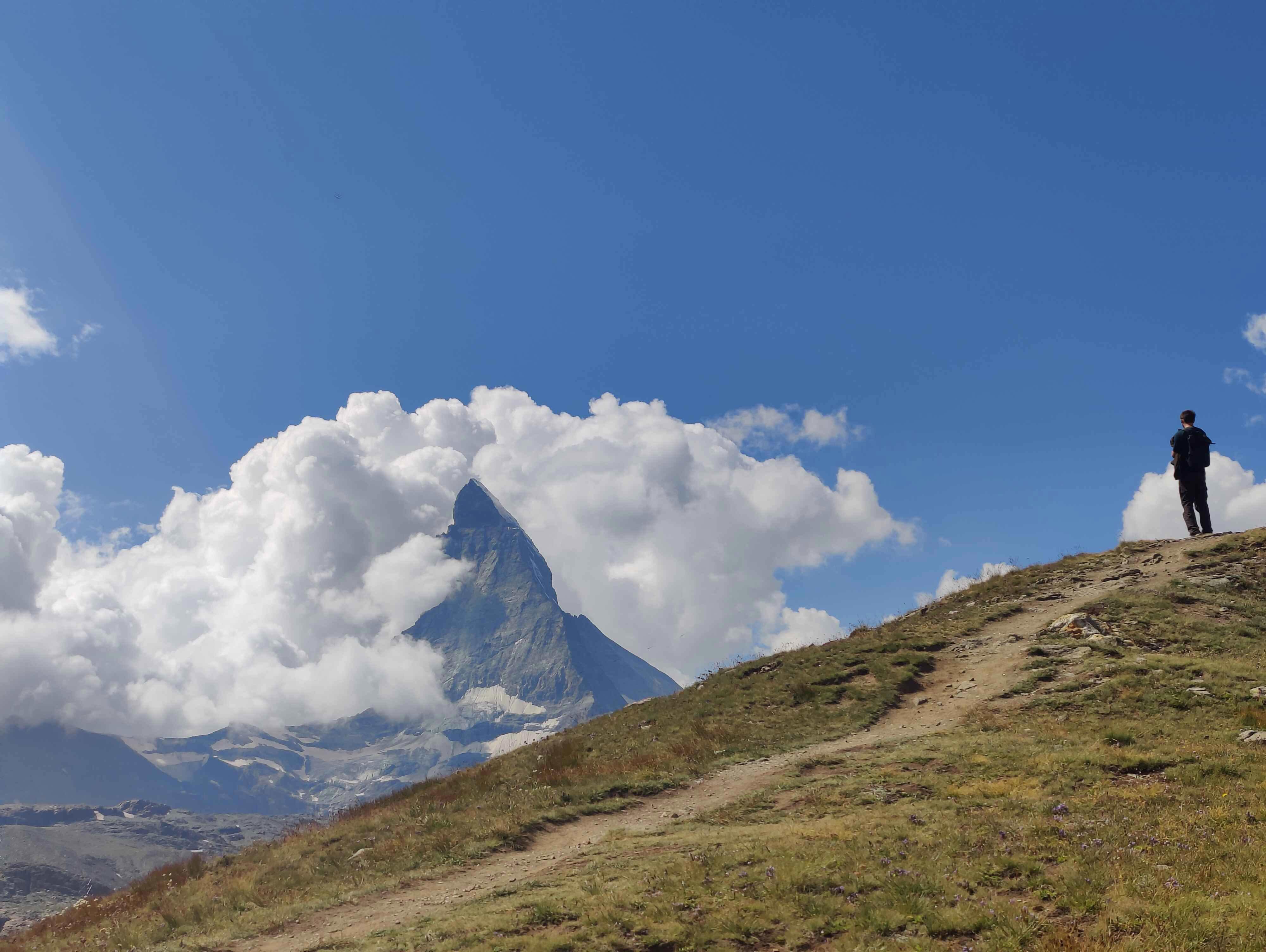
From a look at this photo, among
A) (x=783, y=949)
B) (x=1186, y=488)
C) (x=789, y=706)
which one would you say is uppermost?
(x=1186, y=488)

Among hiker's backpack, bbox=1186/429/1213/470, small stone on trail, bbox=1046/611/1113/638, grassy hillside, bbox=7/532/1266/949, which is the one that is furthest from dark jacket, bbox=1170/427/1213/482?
small stone on trail, bbox=1046/611/1113/638

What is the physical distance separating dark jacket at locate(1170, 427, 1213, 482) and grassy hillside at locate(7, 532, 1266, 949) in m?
4.11

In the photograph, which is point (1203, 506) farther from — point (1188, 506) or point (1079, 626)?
point (1079, 626)

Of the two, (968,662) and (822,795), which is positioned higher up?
(968,662)

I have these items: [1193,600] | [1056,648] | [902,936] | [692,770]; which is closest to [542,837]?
[692,770]

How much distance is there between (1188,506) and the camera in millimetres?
34594

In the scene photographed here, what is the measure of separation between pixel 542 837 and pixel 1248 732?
56.9ft

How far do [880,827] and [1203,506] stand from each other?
30057 mm

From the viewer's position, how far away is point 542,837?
773 inches

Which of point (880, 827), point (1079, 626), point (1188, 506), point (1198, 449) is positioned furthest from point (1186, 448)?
point (880, 827)

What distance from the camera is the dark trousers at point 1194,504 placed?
3338 cm

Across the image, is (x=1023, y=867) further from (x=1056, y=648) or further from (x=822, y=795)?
(x=1056, y=648)

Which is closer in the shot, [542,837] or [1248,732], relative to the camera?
[1248,732]

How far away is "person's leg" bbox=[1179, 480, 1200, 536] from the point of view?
3375 centimetres
